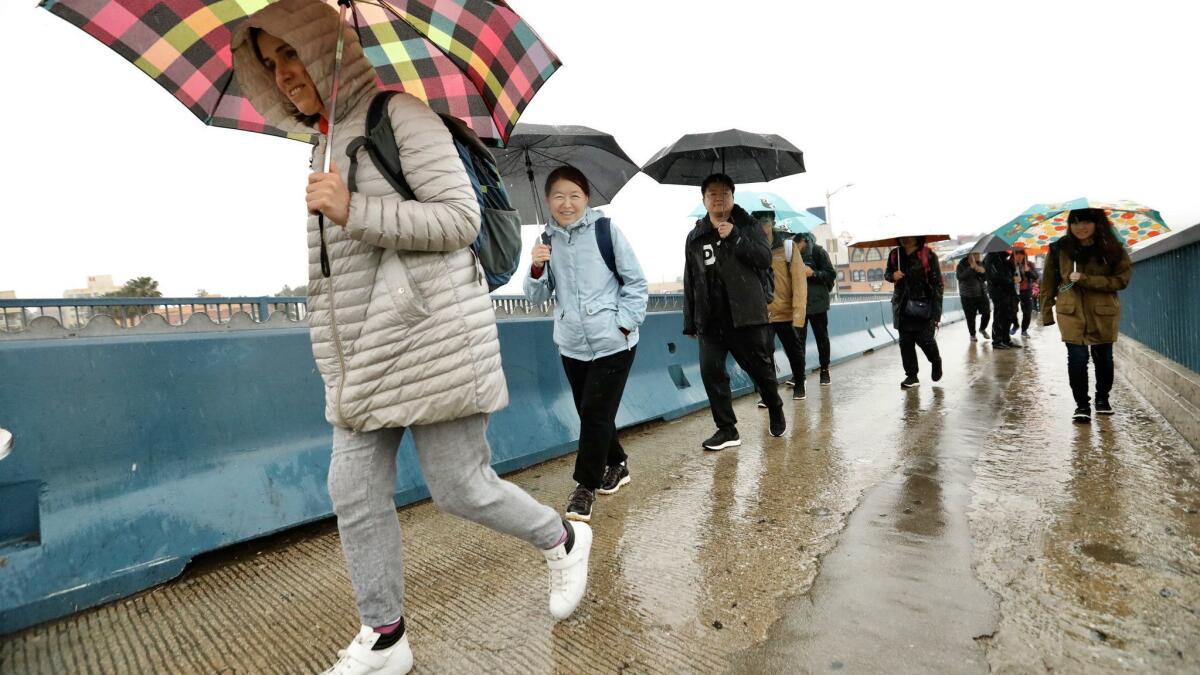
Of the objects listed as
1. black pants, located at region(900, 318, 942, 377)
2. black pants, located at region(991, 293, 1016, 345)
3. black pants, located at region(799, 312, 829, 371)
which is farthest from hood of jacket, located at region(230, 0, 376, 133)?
black pants, located at region(991, 293, 1016, 345)

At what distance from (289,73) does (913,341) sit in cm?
693

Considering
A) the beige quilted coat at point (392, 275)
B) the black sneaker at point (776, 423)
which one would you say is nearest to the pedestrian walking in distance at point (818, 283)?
the black sneaker at point (776, 423)

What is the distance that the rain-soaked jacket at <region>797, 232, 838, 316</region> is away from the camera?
7809mm

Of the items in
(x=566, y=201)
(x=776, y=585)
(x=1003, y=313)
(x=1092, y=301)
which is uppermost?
(x=566, y=201)

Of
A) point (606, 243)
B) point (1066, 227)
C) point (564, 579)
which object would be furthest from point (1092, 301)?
point (564, 579)

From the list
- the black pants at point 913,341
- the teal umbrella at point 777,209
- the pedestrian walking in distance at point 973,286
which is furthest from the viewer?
the pedestrian walking in distance at point 973,286

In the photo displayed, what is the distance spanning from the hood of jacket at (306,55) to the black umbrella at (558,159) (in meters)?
2.08

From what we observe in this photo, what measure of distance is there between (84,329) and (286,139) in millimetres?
1175

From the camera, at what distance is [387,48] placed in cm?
234

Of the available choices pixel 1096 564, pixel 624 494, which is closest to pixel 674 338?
pixel 624 494

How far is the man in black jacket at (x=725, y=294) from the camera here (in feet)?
15.4

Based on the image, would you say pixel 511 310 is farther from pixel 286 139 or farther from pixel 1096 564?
pixel 1096 564

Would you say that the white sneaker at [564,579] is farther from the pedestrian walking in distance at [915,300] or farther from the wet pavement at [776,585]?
the pedestrian walking in distance at [915,300]

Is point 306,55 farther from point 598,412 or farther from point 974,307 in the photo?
point 974,307
